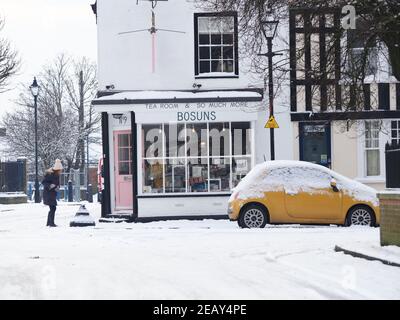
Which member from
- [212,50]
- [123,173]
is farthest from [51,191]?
[212,50]

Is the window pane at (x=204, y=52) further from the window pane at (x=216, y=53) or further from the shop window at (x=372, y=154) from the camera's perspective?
the shop window at (x=372, y=154)

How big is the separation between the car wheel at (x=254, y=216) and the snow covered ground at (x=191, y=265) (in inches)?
17.8

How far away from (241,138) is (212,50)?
282cm

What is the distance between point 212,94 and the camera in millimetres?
23562

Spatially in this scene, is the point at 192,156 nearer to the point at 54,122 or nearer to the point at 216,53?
the point at 216,53

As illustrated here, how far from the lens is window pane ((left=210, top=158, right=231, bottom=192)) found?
77.8 ft

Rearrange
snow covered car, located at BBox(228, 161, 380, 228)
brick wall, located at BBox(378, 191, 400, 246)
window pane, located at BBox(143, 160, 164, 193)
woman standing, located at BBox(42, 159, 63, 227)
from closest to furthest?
brick wall, located at BBox(378, 191, 400, 246), snow covered car, located at BBox(228, 161, 380, 228), woman standing, located at BBox(42, 159, 63, 227), window pane, located at BBox(143, 160, 164, 193)

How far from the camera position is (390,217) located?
498 inches

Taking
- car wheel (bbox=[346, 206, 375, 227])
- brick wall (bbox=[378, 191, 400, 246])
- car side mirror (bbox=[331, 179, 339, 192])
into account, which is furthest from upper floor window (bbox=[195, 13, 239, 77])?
brick wall (bbox=[378, 191, 400, 246])

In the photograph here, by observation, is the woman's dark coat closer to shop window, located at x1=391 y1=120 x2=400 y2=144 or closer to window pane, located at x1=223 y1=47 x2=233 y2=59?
window pane, located at x1=223 y1=47 x2=233 y2=59

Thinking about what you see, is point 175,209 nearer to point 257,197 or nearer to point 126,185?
point 126,185

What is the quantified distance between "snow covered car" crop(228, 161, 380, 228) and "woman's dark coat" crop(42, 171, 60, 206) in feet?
16.9

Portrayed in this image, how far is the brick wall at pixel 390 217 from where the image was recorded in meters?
12.4
